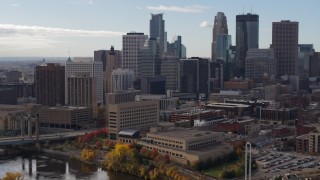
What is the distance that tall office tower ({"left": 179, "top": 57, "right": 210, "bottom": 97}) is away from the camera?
150 ft

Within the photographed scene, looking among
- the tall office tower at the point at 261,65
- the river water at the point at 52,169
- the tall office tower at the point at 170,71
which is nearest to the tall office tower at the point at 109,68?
the tall office tower at the point at 170,71

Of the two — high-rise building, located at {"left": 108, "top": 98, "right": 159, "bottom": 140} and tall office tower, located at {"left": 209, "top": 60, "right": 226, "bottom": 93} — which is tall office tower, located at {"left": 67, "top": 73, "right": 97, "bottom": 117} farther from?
tall office tower, located at {"left": 209, "top": 60, "right": 226, "bottom": 93}

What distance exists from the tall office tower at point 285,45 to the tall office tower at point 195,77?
10.6 m

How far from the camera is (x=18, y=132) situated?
2839cm

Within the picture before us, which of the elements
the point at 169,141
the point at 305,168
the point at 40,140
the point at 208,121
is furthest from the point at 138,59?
the point at 305,168

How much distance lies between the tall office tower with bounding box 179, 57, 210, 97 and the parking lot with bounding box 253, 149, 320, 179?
77.5 feet

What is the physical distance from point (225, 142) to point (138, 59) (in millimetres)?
22891

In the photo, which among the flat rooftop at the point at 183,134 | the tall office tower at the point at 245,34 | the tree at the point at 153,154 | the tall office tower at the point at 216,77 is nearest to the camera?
the tree at the point at 153,154

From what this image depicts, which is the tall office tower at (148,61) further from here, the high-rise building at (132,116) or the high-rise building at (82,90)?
the high-rise building at (132,116)

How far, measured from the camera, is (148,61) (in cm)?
4609

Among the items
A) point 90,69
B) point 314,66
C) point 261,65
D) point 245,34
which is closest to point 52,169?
point 90,69

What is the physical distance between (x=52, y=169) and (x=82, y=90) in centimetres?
1449

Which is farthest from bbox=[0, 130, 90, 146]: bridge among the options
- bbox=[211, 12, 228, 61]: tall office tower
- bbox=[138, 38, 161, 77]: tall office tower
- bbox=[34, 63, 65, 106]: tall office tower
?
bbox=[211, 12, 228, 61]: tall office tower

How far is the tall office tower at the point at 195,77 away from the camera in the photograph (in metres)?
45.8
